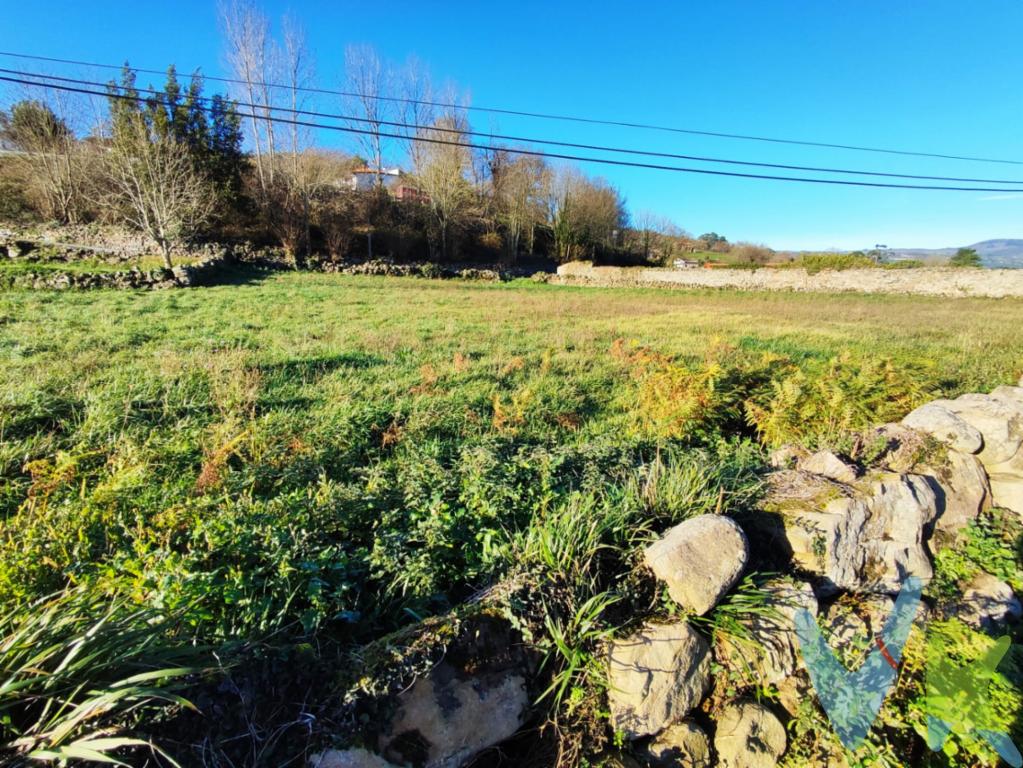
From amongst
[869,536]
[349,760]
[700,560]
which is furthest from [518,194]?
[349,760]

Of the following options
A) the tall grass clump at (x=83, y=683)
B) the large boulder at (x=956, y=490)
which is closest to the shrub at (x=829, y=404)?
the large boulder at (x=956, y=490)

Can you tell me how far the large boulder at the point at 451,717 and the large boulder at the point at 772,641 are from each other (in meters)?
1.13

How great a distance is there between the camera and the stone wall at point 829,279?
21094 mm

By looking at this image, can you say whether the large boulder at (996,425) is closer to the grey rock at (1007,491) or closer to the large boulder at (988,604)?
the grey rock at (1007,491)

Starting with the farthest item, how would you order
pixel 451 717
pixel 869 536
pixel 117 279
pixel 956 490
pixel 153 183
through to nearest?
pixel 153 183 → pixel 117 279 → pixel 956 490 → pixel 869 536 → pixel 451 717

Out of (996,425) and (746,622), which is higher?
(996,425)

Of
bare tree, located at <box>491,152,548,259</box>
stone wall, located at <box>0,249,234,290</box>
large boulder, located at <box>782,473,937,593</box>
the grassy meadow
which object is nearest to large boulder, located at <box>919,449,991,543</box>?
large boulder, located at <box>782,473,937,593</box>

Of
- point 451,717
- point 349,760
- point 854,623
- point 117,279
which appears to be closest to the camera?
point 349,760

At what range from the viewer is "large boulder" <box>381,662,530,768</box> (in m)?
1.53

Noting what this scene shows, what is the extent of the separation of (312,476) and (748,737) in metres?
3.04

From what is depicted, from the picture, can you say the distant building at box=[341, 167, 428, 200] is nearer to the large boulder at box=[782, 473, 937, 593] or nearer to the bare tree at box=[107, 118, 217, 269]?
the bare tree at box=[107, 118, 217, 269]

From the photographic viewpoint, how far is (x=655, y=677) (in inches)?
73.4

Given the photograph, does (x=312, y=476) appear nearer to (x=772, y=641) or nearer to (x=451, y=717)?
(x=451, y=717)

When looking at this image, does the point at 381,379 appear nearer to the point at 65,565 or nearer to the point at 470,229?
the point at 65,565
